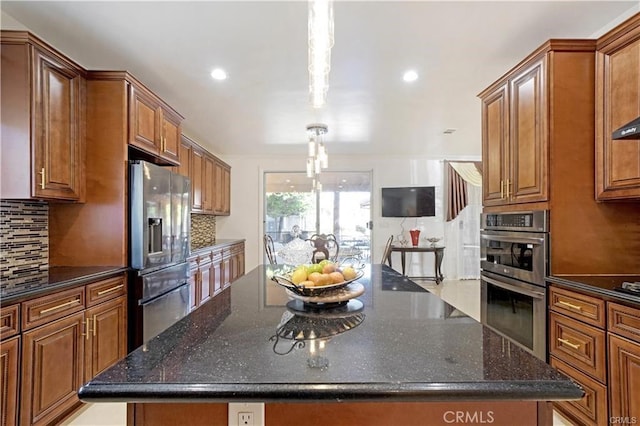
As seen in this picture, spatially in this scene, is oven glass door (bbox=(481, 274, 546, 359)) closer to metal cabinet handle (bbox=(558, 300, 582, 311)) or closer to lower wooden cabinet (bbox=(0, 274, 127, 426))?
metal cabinet handle (bbox=(558, 300, 582, 311))

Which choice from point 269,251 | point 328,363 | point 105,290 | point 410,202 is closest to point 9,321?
point 105,290

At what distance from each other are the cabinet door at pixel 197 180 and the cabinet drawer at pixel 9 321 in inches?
116

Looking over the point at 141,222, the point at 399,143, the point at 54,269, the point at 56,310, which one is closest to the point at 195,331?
the point at 56,310

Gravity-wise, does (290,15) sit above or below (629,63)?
above

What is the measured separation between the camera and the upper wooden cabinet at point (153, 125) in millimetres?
2584

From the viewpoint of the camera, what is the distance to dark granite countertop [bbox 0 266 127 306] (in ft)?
5.35

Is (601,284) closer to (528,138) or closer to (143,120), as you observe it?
A: (528,138)

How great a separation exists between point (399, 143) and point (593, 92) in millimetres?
3624

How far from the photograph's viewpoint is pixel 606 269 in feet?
6.75

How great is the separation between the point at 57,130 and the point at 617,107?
3.52 m

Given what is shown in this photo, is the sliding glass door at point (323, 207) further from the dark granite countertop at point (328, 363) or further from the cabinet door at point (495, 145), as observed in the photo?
the dark granite countertop at point (328, 363)

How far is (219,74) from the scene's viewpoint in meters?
2.95

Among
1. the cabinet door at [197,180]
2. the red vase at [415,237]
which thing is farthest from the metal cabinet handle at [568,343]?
the red vase at [415,237]

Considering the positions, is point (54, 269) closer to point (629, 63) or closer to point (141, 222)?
point (141, 222)
